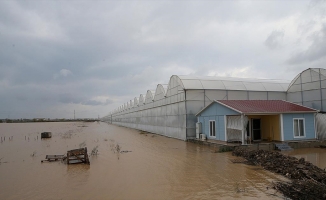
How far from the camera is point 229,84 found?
26.6 meters

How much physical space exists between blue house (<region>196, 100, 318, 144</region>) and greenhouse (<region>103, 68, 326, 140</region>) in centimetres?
342

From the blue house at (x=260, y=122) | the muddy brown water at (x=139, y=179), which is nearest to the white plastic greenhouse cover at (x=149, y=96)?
the blue house at (x=260, y=122)

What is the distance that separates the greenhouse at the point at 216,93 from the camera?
24.1 metres

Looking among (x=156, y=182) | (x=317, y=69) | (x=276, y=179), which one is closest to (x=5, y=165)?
(x=156, y=182)

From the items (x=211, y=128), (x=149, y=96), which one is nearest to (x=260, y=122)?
(x=211, y=128)

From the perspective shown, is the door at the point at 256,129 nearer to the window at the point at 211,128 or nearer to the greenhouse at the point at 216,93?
the window at the point at 211,128

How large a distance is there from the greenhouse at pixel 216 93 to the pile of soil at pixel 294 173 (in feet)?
32.6

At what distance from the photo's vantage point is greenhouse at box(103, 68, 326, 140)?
79.2 feet

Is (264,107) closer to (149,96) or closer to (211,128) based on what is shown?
(211,128)

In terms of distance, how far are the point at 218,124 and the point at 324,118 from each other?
9069mm

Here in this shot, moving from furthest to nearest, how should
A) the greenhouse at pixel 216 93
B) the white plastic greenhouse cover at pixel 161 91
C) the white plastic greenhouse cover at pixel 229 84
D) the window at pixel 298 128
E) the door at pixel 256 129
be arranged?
the white plastic greenhouse cover at pixel 161 91, the white plastic greenhouse cover at pixel 229 84, the greenhouse at pixel 216 93, the door at pixel 256 129, the window at pixel 298 128

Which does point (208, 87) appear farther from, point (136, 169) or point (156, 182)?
point (156, 182)

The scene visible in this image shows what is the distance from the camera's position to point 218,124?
795 inches

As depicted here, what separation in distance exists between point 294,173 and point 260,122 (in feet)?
39.3
